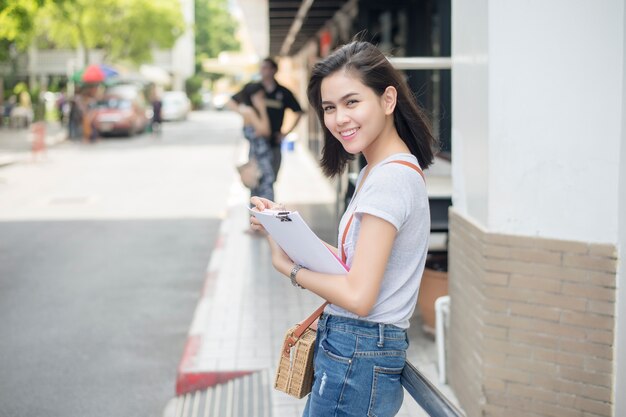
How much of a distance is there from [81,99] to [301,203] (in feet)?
62.6

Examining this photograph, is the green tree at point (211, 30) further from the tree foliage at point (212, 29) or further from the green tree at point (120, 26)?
the green tree at point (120, 26)

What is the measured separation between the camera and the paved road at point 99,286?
4.73 m

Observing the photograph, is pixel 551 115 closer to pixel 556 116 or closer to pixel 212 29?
pixel 556 116

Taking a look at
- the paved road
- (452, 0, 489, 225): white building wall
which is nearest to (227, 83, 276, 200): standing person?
the paved road

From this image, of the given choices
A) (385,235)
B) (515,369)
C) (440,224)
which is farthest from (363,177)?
(440,224)

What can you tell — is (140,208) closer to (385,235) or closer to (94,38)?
(385,235)

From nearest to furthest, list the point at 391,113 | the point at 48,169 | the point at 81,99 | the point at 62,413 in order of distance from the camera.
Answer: the point at 391,113
the point at 62,413
the point at 48,169
the point at 81,99

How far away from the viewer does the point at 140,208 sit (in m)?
12.0

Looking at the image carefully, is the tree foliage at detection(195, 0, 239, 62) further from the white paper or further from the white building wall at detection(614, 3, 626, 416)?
the white paper

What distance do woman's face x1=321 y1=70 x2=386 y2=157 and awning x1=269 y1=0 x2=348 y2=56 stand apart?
8151 millimetres

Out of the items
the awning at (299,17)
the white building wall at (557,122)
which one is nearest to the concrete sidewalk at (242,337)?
the white building wall at (557,122)

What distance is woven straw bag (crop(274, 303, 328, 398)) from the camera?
2215 mm

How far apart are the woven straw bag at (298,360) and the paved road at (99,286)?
241 cm

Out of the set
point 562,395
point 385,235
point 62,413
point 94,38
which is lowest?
point 62,413
